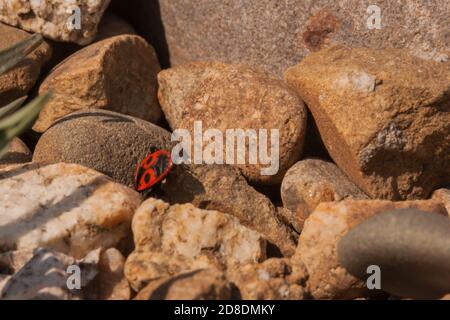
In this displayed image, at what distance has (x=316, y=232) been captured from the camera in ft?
11.1

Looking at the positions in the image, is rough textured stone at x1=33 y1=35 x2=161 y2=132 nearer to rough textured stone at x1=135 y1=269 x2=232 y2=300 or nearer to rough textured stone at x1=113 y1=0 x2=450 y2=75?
rough textured stone at x1=113 y1=0 x2=450 y2=75

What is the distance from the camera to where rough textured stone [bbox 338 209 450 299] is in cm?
302

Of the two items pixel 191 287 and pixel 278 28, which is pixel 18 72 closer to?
pixel 278 28

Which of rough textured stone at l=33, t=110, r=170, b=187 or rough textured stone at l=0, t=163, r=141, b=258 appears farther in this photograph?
rough textured stone at l=33, t=110, r=170, b=187

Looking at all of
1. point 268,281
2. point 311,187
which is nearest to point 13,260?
point 268,281

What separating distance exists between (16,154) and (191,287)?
1835mm

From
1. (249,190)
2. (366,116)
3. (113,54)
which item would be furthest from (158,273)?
(113,54)

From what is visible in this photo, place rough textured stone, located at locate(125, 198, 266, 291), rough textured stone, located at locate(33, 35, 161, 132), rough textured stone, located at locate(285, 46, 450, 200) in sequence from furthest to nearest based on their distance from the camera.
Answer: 1. rough textured stone, located at locate(33, 35, 161, 132)
2. rough textured stone, located at locate(285, 46, 450, 200)
3. rough textured stone, located at locate(125, 198, 266, 291)

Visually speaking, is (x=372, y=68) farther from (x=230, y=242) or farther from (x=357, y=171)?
(x=230, y=242)

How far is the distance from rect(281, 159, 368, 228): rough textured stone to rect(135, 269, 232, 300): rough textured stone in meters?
1.03

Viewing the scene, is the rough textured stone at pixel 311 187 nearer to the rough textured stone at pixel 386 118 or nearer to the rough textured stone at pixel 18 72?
the rough textured stone at pixel 386 118

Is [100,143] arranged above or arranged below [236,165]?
above

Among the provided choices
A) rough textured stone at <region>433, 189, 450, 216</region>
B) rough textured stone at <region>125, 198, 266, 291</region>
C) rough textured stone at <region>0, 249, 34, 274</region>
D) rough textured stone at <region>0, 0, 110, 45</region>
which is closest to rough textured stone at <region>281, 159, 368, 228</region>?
rough textured stone at <region>433, 189, 450, 216</region>

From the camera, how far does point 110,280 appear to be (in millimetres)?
3252
